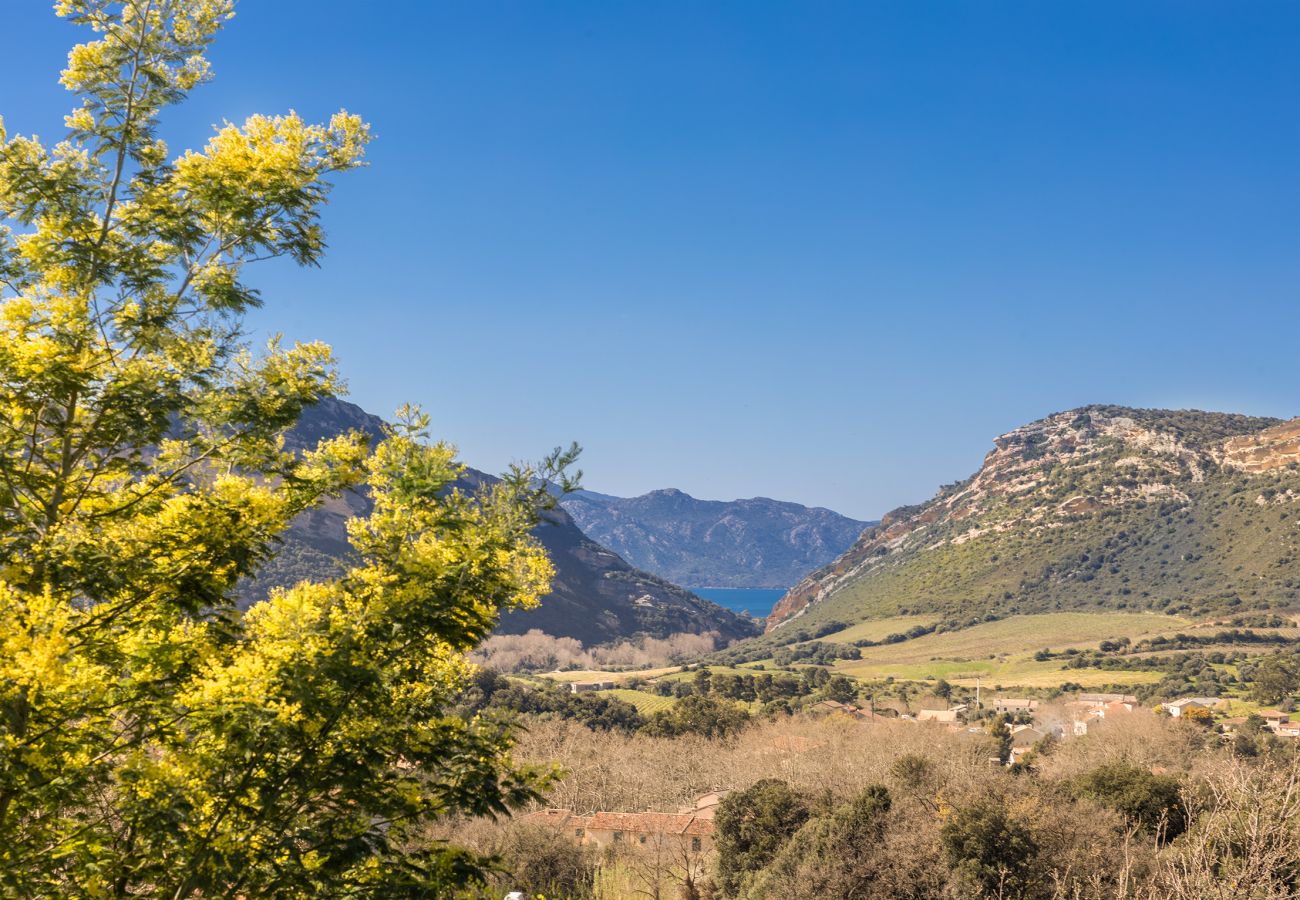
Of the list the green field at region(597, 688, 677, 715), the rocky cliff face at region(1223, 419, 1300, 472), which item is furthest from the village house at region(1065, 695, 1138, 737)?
the rocky cliff face at region(1223, 419, 1300, 472)

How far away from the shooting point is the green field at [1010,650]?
10350cm

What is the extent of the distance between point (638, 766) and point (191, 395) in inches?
1698

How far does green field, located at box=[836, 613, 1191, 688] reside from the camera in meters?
104

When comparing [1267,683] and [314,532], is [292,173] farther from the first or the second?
[314,532]

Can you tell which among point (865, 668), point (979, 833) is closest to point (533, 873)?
point (979, 833)

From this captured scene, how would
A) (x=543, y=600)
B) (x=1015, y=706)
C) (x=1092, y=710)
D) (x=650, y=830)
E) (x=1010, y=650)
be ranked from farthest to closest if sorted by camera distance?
(x=543, y=600)
(x=1010, y=650)
(x=1015, y=706)
(x=1092, y=710)
(x=650, y=830)

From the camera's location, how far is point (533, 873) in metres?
31.8

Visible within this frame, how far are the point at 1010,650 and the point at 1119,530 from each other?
1570 inches

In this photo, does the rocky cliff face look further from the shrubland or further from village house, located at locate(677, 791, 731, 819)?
village house, located at locate(677, 791, 731, 819)

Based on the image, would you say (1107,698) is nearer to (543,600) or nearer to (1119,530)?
(1119,530)

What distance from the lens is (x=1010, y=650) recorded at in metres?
120

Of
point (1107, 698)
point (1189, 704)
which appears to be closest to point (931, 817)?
point (1189, 704)

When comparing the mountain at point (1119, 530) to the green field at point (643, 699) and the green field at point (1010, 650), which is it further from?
the green field at point (643, 699)

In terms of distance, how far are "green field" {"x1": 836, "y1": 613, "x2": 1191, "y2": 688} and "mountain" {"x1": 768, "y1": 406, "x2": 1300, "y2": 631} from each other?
6514mm
